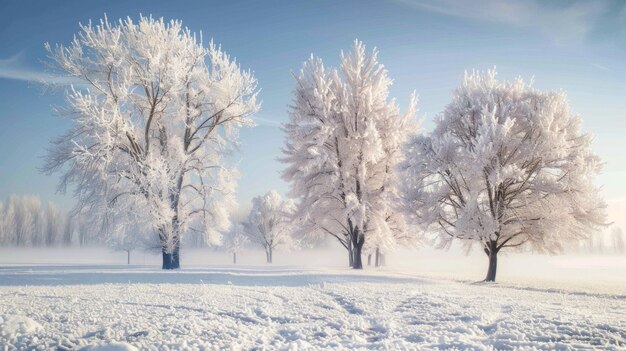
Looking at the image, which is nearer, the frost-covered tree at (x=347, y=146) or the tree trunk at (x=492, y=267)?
the tree trunk at (x=492, y=267)

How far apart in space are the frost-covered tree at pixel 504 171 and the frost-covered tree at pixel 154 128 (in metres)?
10.7

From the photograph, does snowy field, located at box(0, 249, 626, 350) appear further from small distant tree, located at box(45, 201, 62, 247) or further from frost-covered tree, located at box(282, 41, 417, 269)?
small distant tree, located at box(45, 201, 62, 247)

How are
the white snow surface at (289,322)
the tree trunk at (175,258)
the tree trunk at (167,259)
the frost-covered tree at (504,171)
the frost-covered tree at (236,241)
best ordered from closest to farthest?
the white snow surface at (289,322), the frost-covered tree at (504,171), the tree trunk at (167,259), the tree trunk at (175,258), the frost-covered tree at (236,241)

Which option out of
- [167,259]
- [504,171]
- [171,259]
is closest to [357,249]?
[504,171]

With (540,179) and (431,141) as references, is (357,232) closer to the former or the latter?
(431,141)

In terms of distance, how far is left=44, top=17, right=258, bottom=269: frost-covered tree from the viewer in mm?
17188

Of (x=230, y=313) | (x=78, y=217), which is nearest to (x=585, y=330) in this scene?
(x=230, y=313)

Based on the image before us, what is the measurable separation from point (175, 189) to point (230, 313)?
41.8 ft

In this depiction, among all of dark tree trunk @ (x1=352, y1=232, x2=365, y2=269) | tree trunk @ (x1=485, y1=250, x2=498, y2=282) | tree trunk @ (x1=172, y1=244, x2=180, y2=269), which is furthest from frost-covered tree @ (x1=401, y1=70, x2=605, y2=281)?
tree trunk @ (x1=172, y1=244, x2=180, y2=269)

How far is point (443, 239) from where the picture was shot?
1816 cm

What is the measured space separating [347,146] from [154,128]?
35.9ft

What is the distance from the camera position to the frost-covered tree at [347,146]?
20719 mm

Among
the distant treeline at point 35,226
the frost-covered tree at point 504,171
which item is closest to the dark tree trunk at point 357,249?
the frost-covered tree at point 504,171

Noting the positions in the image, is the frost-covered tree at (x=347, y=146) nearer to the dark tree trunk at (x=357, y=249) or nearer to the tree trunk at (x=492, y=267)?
the dark tree trunk at (x=357, y=249)
